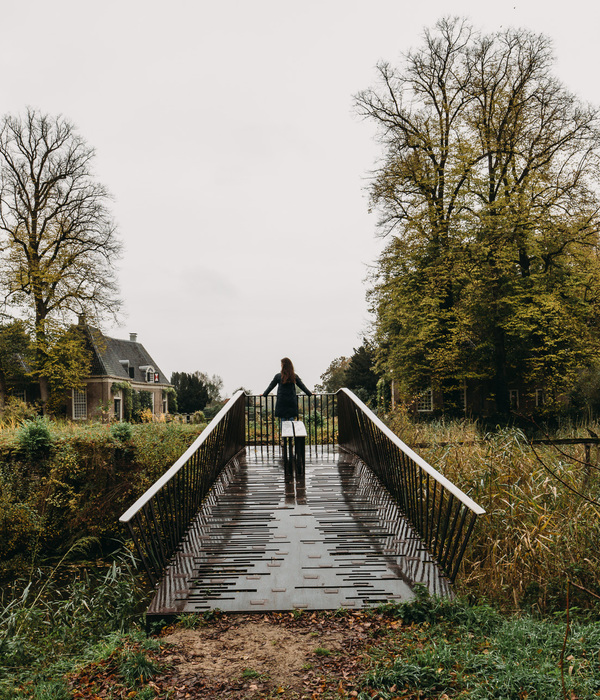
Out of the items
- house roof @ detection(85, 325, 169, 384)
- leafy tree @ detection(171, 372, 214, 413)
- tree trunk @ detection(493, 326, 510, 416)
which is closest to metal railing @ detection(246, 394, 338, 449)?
tree trunk @ detection(493, 326, 510, 416)

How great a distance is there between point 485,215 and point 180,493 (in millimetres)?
20631

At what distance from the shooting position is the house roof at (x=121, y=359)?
37625 mm

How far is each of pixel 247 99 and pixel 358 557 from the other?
372 inches

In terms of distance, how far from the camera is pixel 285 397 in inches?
393

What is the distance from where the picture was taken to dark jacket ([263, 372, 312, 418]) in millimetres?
9961

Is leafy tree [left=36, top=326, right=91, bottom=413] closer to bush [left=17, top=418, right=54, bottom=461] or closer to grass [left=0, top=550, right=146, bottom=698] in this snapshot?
bush [left=17, top=418, right=54, bottom=461]

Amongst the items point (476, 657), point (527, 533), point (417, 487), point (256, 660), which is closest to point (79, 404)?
point (417, 487)

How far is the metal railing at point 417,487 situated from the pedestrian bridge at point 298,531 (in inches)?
0.8

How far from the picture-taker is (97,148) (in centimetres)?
3133

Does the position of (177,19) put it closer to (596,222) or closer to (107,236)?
(596,222)

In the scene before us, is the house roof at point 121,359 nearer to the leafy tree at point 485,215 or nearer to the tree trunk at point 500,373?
the leafy tree at point 485,215

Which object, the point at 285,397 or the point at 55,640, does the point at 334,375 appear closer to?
the point at 285,397

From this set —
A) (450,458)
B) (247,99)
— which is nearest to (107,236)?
(247,99)

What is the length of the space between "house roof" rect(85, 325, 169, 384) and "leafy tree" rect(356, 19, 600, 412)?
19.2 meters
